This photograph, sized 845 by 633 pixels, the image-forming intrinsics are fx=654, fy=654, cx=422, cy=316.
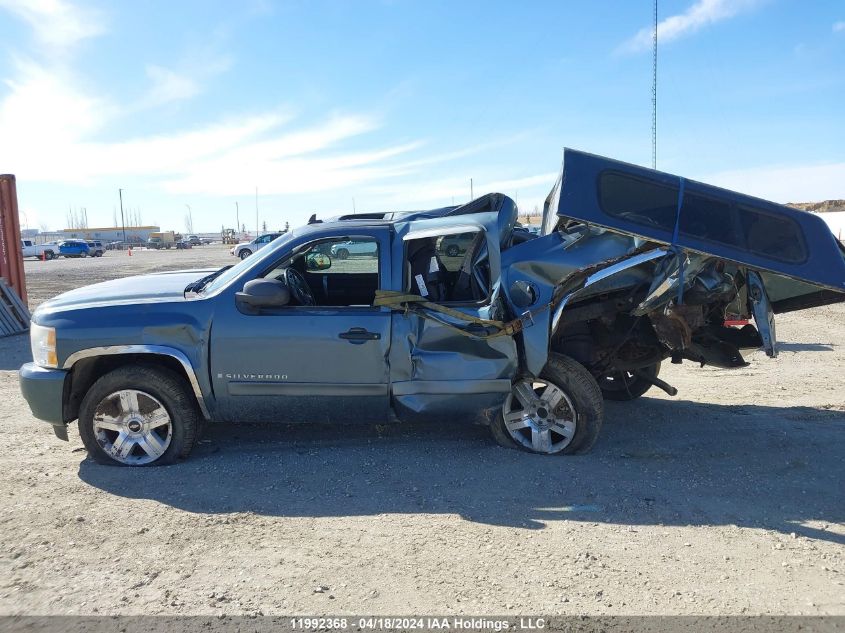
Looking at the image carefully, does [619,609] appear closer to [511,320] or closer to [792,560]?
[792,560]

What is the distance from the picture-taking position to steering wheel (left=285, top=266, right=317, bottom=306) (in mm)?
5203

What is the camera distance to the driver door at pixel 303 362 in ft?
15.6

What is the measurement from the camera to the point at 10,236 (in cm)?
1232

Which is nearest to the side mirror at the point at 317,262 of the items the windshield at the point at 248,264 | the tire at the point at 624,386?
the windshield at the point at 248,264

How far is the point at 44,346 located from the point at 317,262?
222 cm

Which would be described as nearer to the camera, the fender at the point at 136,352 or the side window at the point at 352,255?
the fender at the point at 136,352

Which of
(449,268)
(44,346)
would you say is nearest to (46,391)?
(44,346)

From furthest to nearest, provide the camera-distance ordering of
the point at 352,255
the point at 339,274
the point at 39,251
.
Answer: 1. the point at 39,251
2. the point at 339,274
3. the point at 352,255

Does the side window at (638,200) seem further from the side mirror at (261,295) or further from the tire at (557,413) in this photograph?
the side mirror at (261,295)

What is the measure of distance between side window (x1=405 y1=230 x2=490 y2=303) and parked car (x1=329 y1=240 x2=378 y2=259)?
0.29 m

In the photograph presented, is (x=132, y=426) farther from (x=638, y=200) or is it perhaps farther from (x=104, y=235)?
(x=104, y=235)

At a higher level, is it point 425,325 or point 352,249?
point 352,249

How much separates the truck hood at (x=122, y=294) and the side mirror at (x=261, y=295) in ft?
1.78

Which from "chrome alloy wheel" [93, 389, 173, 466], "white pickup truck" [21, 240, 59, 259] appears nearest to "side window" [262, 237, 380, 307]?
"chrome alloy wheel" [93, 389, 173, 466]
